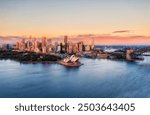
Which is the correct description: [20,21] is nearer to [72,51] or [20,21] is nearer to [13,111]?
[72,51]

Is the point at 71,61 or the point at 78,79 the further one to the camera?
the point at 71,61

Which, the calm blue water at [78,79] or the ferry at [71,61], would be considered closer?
the calm blue water at [78,79]

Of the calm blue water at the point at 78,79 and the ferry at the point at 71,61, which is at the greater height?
the ferry at the point at 71,61

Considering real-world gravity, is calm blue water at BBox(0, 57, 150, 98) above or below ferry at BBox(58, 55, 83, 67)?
below

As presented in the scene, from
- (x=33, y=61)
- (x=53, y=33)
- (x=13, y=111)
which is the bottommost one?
(x=13, y=111)

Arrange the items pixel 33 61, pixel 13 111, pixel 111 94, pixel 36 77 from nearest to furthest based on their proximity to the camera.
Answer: pixel 13 111
pixel 111 94
pixel 36 77
pixel 33 61

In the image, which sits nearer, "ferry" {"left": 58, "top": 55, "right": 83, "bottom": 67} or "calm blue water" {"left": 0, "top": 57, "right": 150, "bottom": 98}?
"calm blue water" {"left": 0, "top": 57, "right": 150, "bottom": 98}

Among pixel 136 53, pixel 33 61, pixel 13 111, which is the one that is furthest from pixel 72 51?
pixel 13 111

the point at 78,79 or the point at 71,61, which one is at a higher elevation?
the point at 71,61
